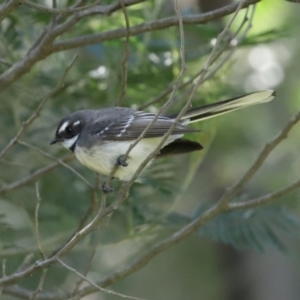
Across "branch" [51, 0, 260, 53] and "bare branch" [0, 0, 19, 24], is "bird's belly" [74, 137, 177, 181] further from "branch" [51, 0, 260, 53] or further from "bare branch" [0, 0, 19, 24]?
"bare branch" [0, 0, 19, 24]

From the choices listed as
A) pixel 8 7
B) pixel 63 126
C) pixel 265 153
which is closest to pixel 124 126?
pixel 63 126

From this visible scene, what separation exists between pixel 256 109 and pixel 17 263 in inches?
138

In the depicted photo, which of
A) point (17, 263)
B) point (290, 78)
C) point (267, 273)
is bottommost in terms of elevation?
point (267, 273)

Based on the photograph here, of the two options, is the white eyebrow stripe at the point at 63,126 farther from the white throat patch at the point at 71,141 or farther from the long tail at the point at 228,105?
the long tail at the point at 228,105

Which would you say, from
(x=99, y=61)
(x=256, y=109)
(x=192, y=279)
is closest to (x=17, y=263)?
(x=99, y=61)

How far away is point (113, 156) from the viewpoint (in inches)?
142

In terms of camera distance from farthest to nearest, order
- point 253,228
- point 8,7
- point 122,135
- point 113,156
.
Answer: point 253,228
point 122,135
point 113,156
point 8,7

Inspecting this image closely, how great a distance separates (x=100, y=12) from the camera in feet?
11.5

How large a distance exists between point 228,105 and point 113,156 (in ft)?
2.06

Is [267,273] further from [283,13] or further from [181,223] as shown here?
[181,223]

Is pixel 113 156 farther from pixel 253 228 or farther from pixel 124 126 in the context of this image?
pixel 253 228

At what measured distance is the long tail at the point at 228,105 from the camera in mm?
3295

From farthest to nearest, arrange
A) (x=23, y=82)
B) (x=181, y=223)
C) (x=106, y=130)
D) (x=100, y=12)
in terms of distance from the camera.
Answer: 1. (x=23, y=82)
2. (x=181, y=223)
3. (x=106, y=130)
4. (x=100, y=12)

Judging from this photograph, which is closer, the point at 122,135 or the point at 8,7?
the point at 8,7
